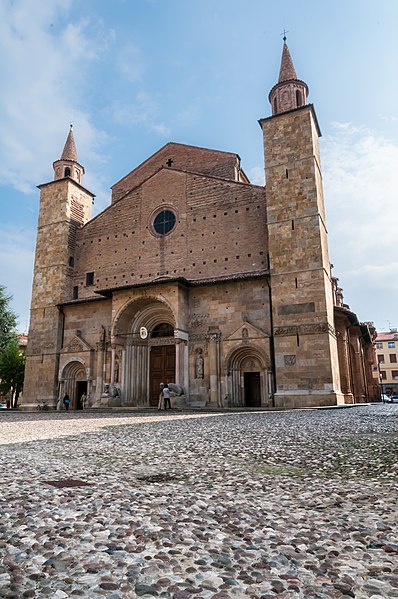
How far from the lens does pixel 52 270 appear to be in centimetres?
2728

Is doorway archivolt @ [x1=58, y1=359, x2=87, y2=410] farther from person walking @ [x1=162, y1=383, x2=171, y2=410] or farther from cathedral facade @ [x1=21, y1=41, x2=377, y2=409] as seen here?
person walking @ [x1=162, y1=383, x2=171, y2=410]

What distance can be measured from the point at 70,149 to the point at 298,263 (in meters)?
19.3

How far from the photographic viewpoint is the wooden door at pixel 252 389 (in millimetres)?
21516

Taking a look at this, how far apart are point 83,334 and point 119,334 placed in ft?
10.5

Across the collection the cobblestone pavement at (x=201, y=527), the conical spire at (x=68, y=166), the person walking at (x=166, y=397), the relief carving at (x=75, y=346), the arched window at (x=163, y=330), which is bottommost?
the cobblestone pavement at (x=201, y=527)

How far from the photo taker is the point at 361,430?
27.2ft

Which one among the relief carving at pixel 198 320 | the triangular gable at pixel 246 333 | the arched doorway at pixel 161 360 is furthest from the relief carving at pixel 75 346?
the triangular gable at pixel 246 333

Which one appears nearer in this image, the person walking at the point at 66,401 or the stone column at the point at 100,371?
the stone column at the point at 100,371

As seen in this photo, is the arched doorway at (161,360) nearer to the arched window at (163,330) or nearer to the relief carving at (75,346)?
the arched window at (163,330)

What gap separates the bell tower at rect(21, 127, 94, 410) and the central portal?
6234 mm

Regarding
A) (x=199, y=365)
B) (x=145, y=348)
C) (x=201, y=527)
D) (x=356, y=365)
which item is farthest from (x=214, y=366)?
(x=201, y=527)

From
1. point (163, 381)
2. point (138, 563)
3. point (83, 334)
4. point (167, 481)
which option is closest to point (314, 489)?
point (167, 481)

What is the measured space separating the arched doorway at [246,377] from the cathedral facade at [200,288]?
55mm

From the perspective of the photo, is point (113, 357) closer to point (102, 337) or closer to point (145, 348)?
point (102, 337)
